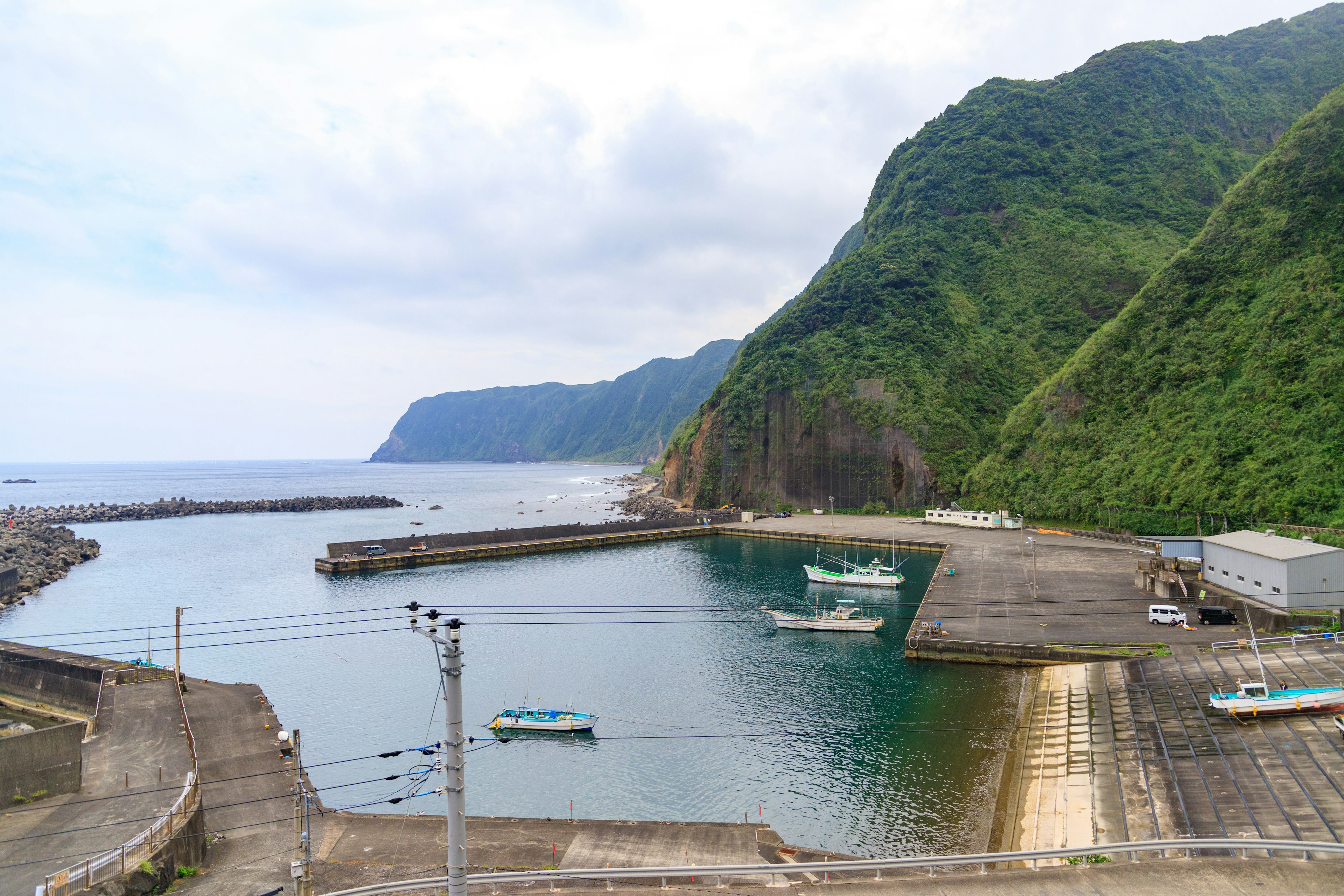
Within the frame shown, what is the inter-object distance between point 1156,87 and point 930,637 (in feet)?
502

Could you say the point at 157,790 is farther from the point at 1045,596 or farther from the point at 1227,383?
the point at 1227,383

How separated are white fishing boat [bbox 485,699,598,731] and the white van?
105ft

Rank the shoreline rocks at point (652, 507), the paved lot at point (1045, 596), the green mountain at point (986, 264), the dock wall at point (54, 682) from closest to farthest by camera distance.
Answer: the dock wall at point (54, 682) < the paved lot at point (1045, 596) < the green mountain at point (986, 264) < the shoreline rocks at point (652, 507)

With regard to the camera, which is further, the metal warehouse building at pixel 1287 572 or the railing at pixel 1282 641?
the metal warehouse building at pixel 1287 572

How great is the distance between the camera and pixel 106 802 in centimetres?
2095

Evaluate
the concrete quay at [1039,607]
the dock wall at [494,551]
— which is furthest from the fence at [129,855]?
the dock wall at [494,551]

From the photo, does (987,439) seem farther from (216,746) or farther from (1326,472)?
(216,746)

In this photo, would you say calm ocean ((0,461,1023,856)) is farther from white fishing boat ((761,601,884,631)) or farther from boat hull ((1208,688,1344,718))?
boat hull ((1208,688,1344,718))

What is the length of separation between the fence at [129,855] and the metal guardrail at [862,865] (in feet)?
16.3

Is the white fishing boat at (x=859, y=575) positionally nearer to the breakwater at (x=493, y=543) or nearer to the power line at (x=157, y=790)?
the breakwater at (x=493, y=543)

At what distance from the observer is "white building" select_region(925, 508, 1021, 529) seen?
82750mm

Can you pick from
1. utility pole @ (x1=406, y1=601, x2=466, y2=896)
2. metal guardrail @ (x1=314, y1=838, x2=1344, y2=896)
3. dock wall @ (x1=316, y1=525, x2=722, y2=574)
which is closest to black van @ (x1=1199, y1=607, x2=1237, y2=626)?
metal guardrail @ (x1=314, y1=838, x2=1344, y2=896)

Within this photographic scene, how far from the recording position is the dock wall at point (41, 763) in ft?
66.2

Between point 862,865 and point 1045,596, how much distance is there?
1493 inches
